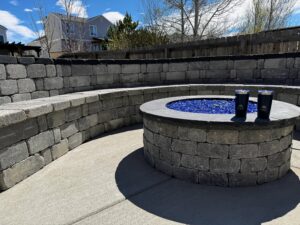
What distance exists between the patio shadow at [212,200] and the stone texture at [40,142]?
1.25 metres

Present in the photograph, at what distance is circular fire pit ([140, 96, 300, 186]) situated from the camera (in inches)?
94.7

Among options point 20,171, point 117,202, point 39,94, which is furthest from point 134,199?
point 39,94

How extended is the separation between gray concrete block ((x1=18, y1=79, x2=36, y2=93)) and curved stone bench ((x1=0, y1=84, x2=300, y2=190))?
16.8 inches

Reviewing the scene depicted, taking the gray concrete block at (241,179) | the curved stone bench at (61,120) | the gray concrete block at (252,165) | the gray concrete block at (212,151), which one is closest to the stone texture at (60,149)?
the curved stone bench at (61,120)

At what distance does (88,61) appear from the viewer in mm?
5000

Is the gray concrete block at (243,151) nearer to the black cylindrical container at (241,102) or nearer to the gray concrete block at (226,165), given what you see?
the gray concrete block at (226,165)

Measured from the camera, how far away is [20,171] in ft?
8.80

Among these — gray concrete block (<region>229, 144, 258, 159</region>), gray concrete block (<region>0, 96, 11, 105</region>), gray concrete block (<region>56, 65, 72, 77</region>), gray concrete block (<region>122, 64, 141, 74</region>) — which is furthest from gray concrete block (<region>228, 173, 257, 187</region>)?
gray concrete block (<region>122, 64, 141, 74</region>)

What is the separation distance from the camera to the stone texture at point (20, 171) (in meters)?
2.49

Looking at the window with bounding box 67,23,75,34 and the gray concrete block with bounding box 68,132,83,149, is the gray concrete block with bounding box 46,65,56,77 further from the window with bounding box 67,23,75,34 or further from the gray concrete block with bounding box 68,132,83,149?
the window with bounding box 67,23,75,34

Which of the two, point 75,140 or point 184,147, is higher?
point 184,147

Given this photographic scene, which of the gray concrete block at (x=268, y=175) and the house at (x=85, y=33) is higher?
the house at (x=85, y=33)

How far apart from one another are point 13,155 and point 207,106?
2888 mm

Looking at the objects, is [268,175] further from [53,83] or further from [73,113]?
[53,83]
